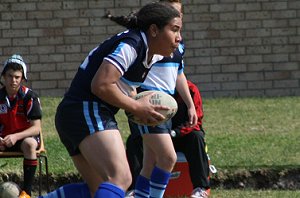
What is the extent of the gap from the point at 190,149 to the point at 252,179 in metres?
1.33

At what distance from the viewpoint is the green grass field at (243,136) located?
949cm

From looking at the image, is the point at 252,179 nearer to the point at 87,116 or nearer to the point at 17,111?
the point at 17,111

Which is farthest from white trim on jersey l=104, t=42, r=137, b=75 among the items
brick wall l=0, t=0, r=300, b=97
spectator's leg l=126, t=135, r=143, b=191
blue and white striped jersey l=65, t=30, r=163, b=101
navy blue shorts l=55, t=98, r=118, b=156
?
brick wall l=0, t=0, r=300, b=97

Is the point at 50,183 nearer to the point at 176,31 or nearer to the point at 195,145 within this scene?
the point at 195,145

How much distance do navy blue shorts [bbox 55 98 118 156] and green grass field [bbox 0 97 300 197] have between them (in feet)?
8.70

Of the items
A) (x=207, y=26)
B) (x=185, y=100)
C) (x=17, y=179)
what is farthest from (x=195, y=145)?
(x=207, y=26)

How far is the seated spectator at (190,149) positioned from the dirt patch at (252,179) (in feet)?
3.27

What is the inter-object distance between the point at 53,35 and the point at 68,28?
26cm

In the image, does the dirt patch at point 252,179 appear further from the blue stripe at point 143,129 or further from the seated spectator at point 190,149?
the blue stripe at point 143,129

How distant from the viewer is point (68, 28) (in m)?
15.2

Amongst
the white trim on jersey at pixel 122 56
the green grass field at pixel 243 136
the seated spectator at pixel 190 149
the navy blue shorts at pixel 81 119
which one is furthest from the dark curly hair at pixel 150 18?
the green grass field at pixel 243 136

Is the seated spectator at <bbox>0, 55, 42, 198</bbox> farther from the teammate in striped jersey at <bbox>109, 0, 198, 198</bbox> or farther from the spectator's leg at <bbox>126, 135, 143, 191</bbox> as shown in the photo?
the teammate in striped jersey at <bbox>109, 0, 198, 198</bbox>

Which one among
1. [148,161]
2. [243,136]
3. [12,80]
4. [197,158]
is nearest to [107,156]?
[148,161]

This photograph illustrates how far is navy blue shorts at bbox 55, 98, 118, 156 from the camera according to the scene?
19.1ft
